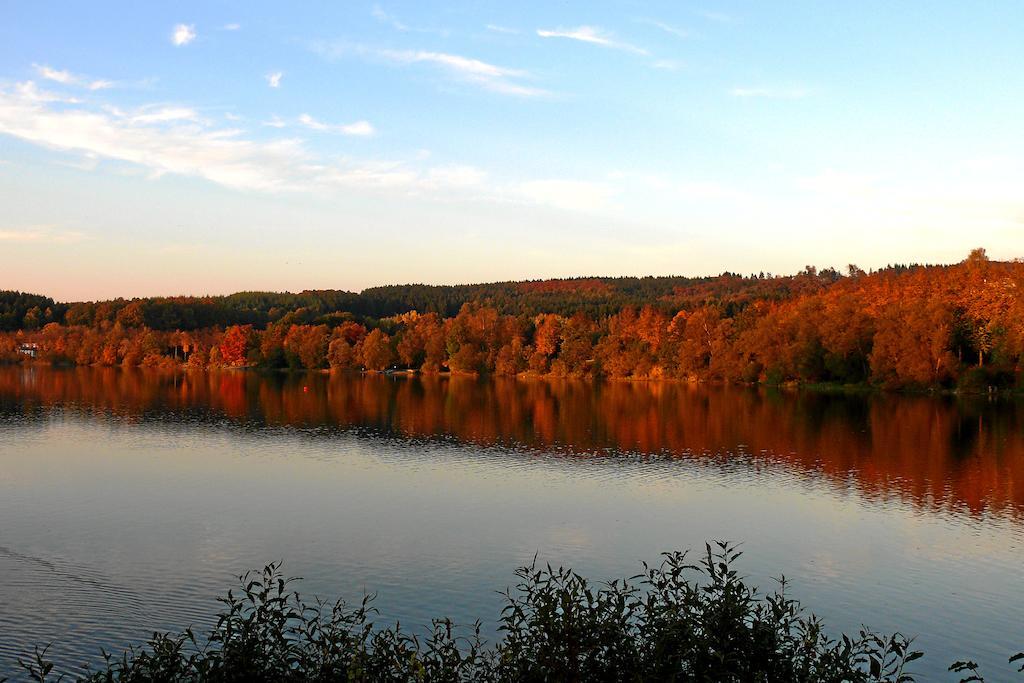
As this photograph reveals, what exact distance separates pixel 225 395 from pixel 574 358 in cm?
5397

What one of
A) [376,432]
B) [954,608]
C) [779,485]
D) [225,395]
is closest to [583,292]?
[225,395]

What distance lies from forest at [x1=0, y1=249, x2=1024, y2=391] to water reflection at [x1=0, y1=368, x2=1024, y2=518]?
8835mm

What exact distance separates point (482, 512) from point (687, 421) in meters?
31.6

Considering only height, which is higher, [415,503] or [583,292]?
[583,292]

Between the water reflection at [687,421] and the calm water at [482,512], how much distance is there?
1.05ft

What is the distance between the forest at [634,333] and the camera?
8119cm

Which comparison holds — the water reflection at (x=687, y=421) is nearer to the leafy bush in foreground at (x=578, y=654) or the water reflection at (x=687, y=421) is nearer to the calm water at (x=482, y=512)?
the calm water at (x=482, y=512)

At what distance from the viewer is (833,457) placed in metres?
39.3

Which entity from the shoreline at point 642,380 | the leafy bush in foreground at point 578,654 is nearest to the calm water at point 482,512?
the leafy bush in foreground at point 578,654

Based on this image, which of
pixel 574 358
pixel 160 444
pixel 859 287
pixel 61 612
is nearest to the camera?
pixel 61 612

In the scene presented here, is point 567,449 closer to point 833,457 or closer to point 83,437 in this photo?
point 833,457

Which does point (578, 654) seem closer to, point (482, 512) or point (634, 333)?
point (482, 512)

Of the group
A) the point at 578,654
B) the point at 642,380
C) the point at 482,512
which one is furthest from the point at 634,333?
the point at 578,654

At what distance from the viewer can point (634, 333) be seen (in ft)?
385
